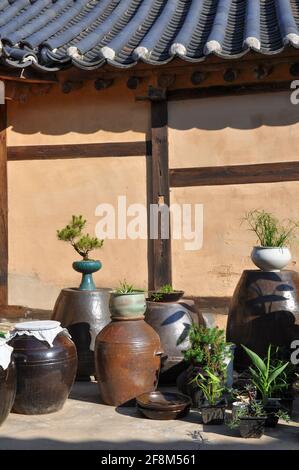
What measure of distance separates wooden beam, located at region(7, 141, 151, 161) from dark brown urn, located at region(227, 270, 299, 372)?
92.5 inches

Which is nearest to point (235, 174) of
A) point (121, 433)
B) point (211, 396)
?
point (211, 396)

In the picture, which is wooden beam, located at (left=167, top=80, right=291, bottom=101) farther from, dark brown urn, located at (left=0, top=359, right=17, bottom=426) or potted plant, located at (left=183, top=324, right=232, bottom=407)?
dark brown urn, located at (left=0, top=359, right=17, bottom=426)

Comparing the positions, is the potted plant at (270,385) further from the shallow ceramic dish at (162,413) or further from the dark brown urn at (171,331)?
the dark brown urn at (171,331)

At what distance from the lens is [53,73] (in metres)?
7.26

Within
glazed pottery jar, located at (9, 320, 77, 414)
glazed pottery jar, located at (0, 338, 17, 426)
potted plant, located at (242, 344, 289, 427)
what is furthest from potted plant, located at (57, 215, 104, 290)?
potted plant, located at (242, 344, 289, 427)

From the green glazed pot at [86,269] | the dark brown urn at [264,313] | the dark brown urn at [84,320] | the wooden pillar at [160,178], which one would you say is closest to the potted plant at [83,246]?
the green glazed pot at [86,269]

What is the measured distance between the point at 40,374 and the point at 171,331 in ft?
4.38

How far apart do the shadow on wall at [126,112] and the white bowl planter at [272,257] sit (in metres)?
1.93

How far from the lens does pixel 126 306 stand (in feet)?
17.4

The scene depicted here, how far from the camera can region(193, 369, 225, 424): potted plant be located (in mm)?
4734

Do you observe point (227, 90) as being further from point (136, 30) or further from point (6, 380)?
point (6, 380)

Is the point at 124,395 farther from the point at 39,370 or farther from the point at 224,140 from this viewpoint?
the point at 224,140

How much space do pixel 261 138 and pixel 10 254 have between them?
316cm
